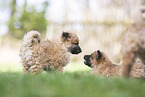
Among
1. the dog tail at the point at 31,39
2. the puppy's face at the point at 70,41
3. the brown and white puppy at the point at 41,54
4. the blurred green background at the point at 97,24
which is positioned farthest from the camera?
the blurred green background at the point at 97,24

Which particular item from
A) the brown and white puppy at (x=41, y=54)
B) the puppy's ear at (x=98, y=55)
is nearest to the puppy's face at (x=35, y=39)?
the brown and white puppy at (x=41, y=54)

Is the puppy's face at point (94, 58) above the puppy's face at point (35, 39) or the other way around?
the other way around

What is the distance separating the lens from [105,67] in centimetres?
462

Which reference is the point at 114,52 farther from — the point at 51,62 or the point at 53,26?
the point at 51,62

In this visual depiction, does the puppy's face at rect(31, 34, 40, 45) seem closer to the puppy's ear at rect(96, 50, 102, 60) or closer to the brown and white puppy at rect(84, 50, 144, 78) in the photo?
the brown and white puppy at rect(84, 50, 144, 78)

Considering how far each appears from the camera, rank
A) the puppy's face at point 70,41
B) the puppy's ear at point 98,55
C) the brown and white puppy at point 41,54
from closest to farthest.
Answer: the brown and white puppy at point 41,54, the puppy's ear at point 98,55, the puppy's face at point 70,41

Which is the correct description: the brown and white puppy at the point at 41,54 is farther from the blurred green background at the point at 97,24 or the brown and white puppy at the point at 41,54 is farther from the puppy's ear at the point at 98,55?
the blurred green background at the point at 97,24

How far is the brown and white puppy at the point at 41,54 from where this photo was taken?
13.6 feet

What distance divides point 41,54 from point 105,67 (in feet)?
4.82

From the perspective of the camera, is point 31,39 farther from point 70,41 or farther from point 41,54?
point 70,41

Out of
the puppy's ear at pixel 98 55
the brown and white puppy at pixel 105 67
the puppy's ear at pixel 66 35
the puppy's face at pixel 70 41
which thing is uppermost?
the puppy's ear at pixel 66 35

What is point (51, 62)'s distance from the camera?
4316 mm

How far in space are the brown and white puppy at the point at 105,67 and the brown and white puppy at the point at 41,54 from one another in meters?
0.63

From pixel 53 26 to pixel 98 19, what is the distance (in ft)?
9.48
